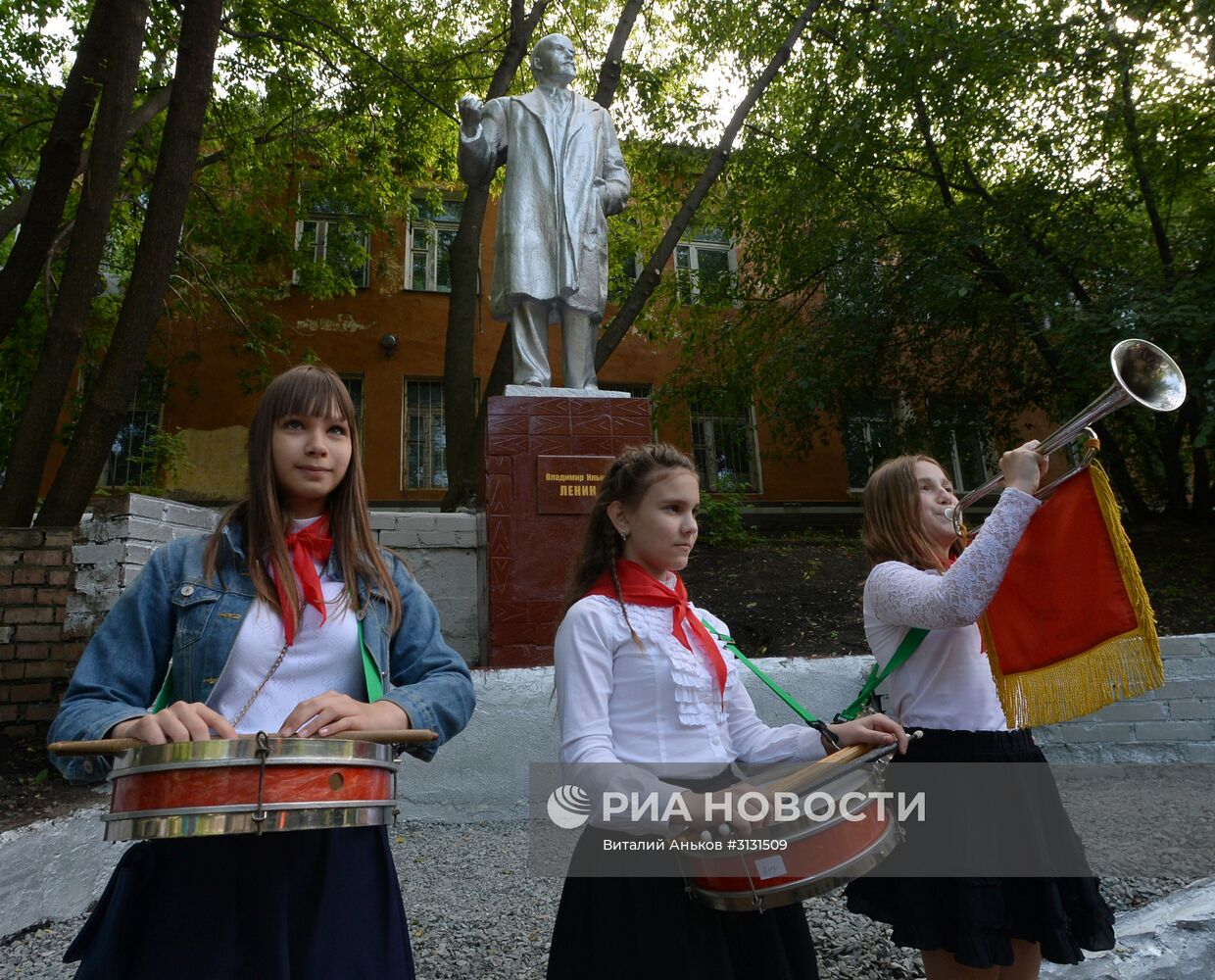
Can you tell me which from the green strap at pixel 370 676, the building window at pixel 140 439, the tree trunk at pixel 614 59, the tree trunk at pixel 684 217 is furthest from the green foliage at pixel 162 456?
the green strap at pixel 370 676

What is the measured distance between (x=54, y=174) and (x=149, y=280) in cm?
182

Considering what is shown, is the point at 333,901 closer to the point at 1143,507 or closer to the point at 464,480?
the point at 464,480

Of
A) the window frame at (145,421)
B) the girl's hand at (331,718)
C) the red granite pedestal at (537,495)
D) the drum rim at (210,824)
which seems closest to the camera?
the drum rim at (210,824)

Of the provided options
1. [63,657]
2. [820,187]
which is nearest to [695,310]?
[820,187]

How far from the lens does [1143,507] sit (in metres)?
10.1

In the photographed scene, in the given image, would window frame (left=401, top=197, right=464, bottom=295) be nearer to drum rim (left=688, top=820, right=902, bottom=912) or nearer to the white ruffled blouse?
the white ruffled blouse

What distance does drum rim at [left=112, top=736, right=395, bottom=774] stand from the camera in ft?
3.79

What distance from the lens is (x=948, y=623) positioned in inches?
76.9

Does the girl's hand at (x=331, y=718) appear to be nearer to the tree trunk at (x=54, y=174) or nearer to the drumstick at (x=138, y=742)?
the drumstick at (x=138, y=742)

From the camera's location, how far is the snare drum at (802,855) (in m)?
1.36

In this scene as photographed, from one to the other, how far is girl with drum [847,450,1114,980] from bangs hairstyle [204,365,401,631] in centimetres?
120

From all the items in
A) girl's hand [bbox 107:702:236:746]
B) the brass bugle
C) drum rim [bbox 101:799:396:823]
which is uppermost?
the brass bugle

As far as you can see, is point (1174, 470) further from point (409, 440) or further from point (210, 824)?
point (210, 824)

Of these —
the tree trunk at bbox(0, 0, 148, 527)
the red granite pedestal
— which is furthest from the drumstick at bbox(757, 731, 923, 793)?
the tree trunk at bbox(0, 0, 148, 527)
